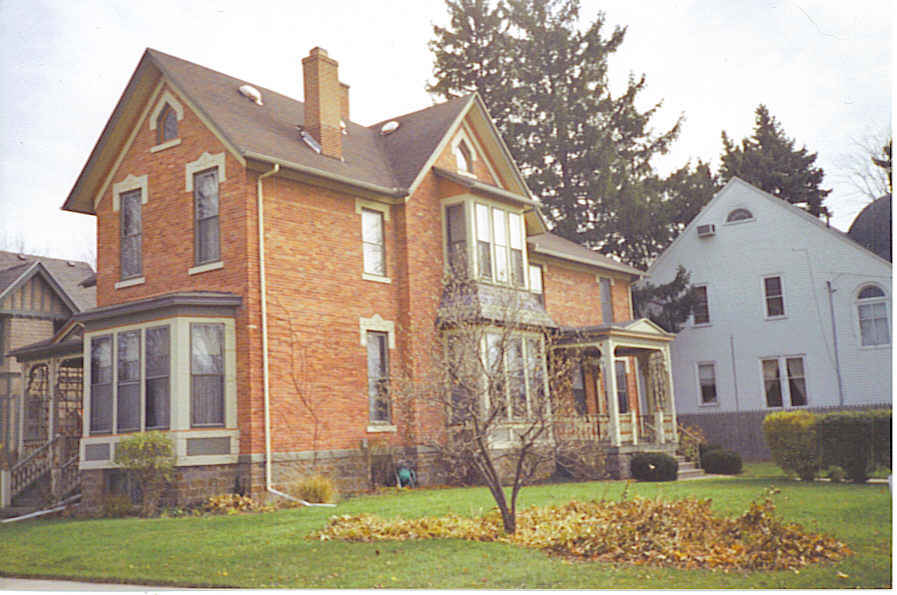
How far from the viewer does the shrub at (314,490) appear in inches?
613

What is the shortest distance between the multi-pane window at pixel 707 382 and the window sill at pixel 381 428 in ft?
47.9

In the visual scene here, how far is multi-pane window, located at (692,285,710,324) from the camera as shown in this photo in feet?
97.2

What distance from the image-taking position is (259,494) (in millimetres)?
15531

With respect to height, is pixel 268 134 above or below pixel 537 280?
above

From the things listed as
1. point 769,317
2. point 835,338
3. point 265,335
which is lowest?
point 265,335

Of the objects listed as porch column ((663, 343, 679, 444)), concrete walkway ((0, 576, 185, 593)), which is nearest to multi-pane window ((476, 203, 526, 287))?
porch column ((663, 343, 679, 444))

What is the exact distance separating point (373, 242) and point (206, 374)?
4762 mm

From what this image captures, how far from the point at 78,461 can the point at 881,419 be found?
49.6 ft

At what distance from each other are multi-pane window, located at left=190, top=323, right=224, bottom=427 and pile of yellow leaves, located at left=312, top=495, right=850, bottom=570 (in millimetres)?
5241

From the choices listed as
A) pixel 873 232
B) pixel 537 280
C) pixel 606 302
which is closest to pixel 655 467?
pixel 537 280

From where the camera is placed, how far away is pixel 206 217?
1719 cm

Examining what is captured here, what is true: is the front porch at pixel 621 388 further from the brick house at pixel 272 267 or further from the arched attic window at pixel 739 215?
the arched attic window at pixel 739 215

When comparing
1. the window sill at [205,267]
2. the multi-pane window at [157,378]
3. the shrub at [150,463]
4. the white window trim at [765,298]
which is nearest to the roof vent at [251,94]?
the window sill at [205,267]

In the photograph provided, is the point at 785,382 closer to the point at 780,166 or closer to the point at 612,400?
the point at 780,166
